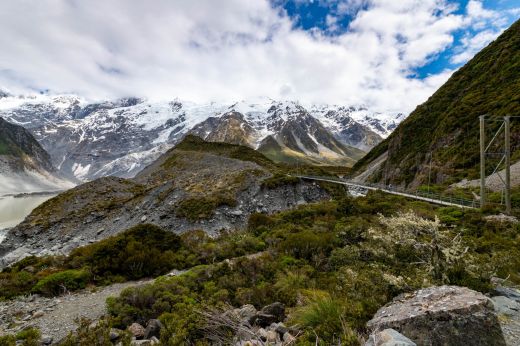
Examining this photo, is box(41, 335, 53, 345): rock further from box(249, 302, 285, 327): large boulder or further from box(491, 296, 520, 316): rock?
box(491, 296, 520, 316): rock

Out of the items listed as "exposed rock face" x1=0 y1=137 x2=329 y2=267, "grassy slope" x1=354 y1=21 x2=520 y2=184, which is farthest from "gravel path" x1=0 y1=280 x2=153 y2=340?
"grassy slope" x1=354 y1=21 x2=520 y2=184

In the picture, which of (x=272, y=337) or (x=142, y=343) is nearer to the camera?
(x=272, y=337)

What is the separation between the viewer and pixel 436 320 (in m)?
5.11

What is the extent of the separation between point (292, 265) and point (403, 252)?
4561mm

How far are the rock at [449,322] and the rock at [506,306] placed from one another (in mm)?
1641

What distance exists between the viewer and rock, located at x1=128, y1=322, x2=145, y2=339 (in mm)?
8070

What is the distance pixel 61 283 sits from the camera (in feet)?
42.0

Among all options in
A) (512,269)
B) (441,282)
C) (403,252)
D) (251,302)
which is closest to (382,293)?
(441,282)

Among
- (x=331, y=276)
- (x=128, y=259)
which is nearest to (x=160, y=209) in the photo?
(x=128, y=259)

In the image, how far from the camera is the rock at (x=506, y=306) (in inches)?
255

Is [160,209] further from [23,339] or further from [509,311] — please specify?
[509,311]

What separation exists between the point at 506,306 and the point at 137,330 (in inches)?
352

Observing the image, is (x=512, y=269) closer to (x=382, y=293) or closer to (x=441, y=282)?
(x=441, y=282)

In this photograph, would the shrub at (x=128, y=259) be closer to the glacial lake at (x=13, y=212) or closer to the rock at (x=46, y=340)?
the rock at (x=46, y=340)
